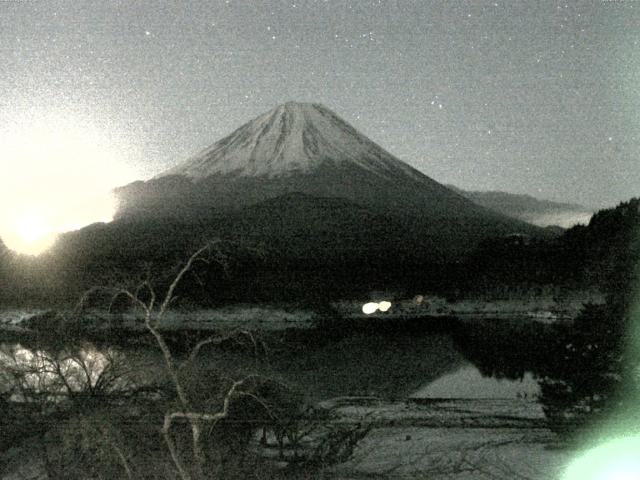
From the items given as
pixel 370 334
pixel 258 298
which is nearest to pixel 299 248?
pixel 258 298

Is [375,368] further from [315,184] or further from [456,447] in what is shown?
[315,184]

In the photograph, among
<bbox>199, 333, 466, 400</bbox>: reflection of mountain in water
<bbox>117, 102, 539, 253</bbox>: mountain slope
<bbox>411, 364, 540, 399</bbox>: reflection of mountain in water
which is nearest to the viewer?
<bbox>411, 364, 540, 399</bbox>: reflection of mountain in water

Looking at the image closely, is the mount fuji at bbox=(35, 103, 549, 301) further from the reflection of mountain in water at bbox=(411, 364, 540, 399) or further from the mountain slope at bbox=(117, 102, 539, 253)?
the reflection of mountain in water at bbox=(411, 364, 540, 399)

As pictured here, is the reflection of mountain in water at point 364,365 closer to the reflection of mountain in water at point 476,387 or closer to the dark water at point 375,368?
the dark water at point 375,368

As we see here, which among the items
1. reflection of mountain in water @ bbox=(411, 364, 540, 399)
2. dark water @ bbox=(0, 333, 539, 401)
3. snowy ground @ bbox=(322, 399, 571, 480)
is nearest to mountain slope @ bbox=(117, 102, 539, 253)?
dark water @ bbox=(0, 333, 539, 401)

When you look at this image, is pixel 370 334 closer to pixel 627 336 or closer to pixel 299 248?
pixel 627 336

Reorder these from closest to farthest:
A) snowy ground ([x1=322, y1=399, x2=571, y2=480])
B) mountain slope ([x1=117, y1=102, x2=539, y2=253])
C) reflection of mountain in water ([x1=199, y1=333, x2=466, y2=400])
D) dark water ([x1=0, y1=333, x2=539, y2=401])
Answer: snowy ground ([x1=322, y1=399, x2=571, y2=480]) < dark water ([x1=0, y1=333, x2=539, y2=401]) < reflection of mountain in water ([x1=199, y1=333, x2=466, y2=400]) < mountain slope ([x1=117, y1=102, x2=539, y2=253])

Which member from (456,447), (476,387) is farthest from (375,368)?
(456,447)
